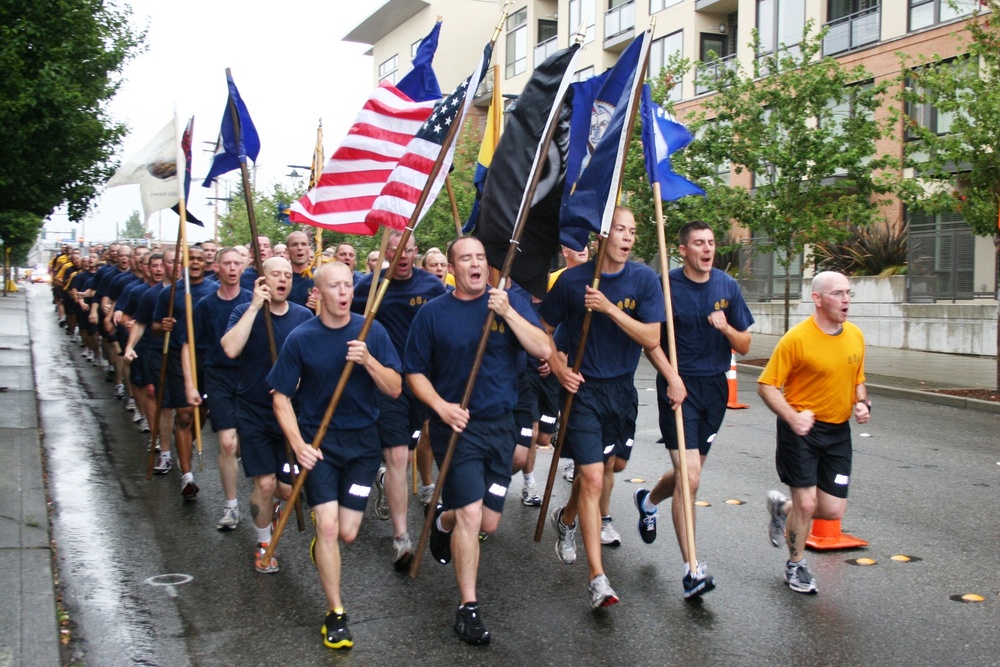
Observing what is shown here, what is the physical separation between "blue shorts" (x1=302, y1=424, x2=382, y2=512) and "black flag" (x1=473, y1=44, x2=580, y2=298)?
1452mm

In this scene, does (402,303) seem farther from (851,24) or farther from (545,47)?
(545,47)

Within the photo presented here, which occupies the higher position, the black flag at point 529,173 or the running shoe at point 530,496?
the black flag at point 529,173

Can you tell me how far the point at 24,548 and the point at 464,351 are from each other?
116 inches

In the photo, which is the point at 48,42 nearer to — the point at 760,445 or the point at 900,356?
the point at 760,445

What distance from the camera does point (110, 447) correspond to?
1077 cm

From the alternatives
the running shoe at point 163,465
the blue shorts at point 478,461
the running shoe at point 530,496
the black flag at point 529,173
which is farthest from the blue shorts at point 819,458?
the running shoe at point 163,465

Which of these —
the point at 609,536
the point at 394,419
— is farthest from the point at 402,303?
the point at 609,536

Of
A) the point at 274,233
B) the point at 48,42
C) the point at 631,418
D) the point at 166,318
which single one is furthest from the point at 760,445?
the point at 274,233

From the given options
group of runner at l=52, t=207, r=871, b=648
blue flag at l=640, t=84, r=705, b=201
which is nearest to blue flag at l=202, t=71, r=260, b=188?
group of runner at l=52, t=207, r=871, b=648

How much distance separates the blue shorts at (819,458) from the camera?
19.3ft

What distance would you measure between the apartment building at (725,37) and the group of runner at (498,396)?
1.65 m

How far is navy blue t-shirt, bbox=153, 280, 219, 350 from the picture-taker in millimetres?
9031

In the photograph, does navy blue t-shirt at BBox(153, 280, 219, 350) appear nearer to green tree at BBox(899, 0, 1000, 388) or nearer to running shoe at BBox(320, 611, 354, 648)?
running shoe at BBox(320, 611, 354, 648)

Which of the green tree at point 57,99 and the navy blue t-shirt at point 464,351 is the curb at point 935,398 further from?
the green tree at point 57,99
